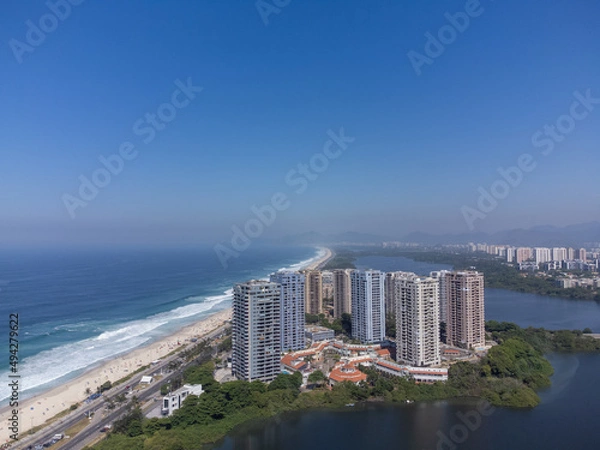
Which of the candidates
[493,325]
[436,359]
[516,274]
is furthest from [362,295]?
[516,274]

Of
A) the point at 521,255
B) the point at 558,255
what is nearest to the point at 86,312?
the point at 521,255

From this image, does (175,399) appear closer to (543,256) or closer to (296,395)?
(296,395)

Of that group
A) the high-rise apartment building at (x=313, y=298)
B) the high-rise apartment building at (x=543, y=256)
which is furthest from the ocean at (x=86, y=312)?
the high-rise apartment building at (x=543, y=256)

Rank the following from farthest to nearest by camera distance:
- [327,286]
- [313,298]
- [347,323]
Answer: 1. [327,286]
2. [313,298]
3. [347,323]

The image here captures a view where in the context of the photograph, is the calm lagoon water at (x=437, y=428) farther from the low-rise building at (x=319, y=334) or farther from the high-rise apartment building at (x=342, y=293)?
the high-rise apartment building at (x=342, y=293)

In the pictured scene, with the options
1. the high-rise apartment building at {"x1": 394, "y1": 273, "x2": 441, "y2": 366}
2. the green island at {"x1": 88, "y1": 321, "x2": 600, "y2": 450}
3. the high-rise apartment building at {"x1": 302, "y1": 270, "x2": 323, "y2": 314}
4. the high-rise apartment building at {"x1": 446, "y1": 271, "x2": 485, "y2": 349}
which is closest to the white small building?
the green island at {"x1": 88, "y1": 321, "x2": 600, "y2": 450}

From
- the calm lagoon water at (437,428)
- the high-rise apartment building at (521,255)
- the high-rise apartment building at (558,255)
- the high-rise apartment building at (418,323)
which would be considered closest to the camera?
the calm lagoon water at (437,428)

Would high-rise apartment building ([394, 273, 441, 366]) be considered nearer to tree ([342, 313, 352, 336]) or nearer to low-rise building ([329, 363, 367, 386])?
low-rise building ([329, 363, 367, 386])
